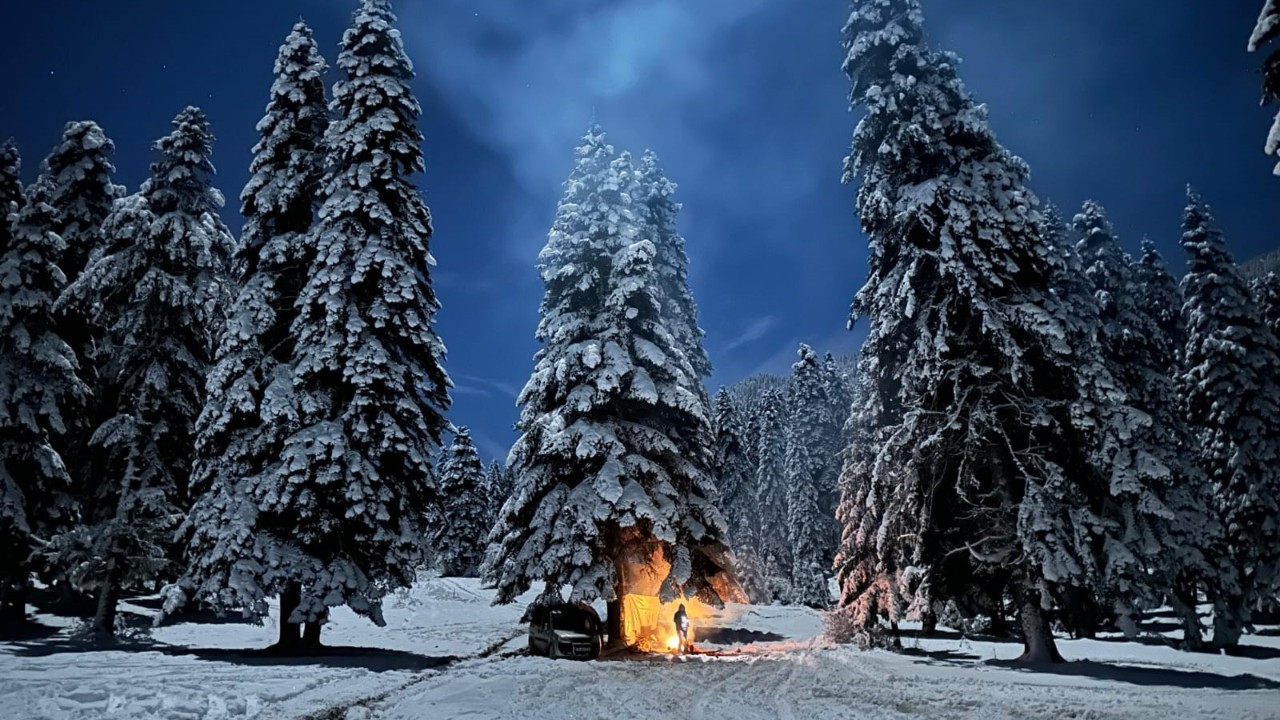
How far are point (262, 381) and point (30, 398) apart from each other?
8082mm

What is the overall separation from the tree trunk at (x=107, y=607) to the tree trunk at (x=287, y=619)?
5489 mm

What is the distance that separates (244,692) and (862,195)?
1886cm

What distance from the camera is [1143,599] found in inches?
642

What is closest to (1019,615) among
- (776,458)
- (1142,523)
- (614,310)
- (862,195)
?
(1142,523)

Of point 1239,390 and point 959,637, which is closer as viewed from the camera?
point 1239,390

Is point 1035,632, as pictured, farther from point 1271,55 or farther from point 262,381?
point 262,381

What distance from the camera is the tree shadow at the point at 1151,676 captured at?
14008 mm

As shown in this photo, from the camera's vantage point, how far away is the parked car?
20688mm

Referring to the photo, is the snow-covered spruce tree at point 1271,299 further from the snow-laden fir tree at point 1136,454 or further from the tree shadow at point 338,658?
the tree shadow at point 338,658

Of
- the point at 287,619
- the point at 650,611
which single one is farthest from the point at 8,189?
the point at 650,611

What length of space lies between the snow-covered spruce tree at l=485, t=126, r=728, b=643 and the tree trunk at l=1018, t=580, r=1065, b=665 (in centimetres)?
882

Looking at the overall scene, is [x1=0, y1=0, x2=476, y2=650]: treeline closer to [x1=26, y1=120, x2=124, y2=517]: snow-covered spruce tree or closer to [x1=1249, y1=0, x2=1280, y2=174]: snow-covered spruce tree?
[x1=26, y1=120, x2=124, y2=517]: snow-covered spruce tree

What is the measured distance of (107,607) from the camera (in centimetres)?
2092

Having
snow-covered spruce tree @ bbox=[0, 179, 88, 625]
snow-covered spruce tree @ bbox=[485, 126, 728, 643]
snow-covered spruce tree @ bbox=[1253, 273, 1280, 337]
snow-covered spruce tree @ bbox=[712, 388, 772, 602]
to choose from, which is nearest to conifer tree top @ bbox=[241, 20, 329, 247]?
snow-covered spruce tree @ bbox=[0, 179, 88, 625]
